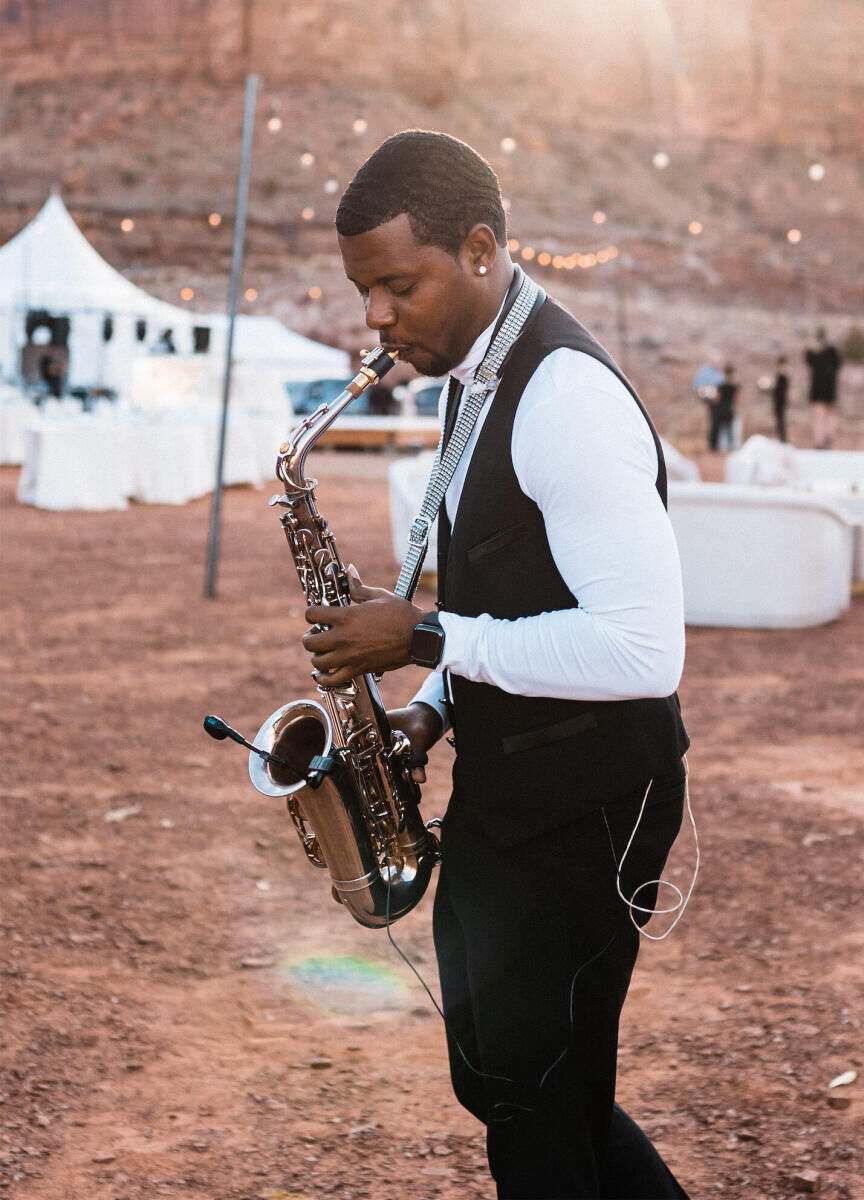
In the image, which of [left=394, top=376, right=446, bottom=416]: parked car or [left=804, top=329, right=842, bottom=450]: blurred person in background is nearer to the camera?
[left=804, top=329, right=842, bottom=450]: blurred person in background

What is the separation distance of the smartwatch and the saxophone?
1.52ft

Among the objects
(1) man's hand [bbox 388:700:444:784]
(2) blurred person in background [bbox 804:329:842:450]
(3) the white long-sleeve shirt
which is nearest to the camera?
(3) the white long-sleeve shirt

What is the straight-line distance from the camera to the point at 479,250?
1.85 metres

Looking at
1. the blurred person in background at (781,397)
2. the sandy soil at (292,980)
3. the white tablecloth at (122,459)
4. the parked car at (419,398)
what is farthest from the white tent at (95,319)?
the sandy soil at (292,980)

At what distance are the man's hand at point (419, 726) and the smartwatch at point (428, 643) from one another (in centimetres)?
44

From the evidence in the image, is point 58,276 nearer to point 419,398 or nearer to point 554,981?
point 419,398

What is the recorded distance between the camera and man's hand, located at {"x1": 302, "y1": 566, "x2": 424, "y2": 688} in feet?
6.13

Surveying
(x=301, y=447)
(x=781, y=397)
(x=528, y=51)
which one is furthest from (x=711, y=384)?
(x=528, y=51)

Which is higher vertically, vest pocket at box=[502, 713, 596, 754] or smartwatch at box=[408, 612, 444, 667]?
smartwatch at box=[408, 612, 444, 667]

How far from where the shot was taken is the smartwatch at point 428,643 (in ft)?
5.92

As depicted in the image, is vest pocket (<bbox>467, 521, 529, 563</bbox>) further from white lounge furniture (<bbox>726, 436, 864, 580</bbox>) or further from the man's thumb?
white lounge furniture (<bbox>726, 436, 864, 580</bbox>)

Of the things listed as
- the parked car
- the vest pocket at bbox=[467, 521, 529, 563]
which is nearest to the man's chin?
the vest pocket at bbox=[467, 521, 529, 563]

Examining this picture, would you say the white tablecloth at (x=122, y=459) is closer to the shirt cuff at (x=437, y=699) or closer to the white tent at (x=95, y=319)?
the white tent at (x=95, y=319)

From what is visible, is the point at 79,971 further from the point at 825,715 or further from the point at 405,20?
the point at 405,20
